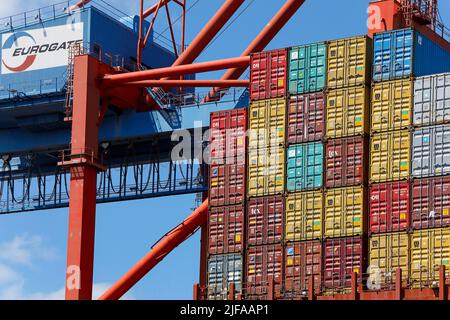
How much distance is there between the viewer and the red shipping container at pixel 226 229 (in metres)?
55.3

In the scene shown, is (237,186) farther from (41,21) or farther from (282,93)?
(41,21)

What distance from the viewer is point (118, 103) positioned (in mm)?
65188

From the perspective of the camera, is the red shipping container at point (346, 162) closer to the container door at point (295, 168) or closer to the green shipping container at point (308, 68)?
the container door at point (295, 168)

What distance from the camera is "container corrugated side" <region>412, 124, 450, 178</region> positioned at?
5103cm

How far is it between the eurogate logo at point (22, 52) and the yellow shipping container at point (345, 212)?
742 inches

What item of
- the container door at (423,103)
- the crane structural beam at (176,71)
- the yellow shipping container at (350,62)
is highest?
the crane structural beam at (176,71)

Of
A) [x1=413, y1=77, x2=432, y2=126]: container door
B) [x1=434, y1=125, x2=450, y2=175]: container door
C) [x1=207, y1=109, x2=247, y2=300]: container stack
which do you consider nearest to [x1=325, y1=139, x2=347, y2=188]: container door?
[x1=413, y1=77, x2=432, y2=126]: container door

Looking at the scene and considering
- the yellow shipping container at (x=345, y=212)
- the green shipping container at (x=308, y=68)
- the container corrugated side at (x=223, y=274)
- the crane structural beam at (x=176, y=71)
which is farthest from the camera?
the crane structural beam at (x=176, y=71)

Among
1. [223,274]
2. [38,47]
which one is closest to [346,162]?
[223,274]

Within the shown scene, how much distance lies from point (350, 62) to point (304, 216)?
572 cm

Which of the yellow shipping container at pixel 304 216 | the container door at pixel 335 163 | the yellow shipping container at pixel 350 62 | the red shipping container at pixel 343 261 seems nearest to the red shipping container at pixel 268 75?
the yellow shipping container at pixel 350 62

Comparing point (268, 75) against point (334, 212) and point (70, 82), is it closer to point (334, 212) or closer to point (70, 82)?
point (334, 212)
